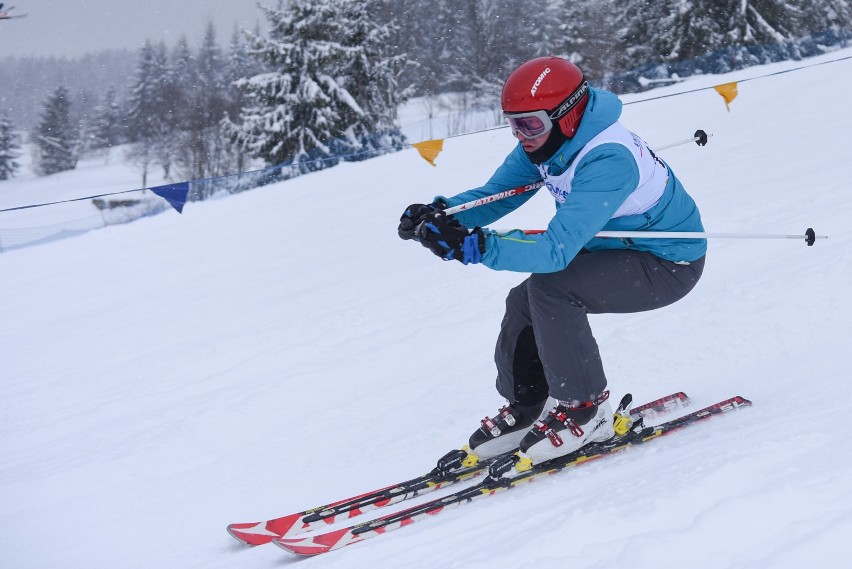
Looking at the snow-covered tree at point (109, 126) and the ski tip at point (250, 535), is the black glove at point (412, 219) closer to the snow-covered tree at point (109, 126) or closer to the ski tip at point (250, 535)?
the ski tip at point (250, 535)

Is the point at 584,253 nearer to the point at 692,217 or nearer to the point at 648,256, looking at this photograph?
the point at 648,256

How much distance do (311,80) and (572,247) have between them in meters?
24.7

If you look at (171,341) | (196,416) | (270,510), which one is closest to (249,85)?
(171,341)

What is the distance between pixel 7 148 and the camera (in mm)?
61000

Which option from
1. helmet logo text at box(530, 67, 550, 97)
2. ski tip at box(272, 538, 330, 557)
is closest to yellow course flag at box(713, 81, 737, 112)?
helmet logo text at box(530, 67, 550, 97)

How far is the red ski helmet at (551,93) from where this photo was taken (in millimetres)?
2990

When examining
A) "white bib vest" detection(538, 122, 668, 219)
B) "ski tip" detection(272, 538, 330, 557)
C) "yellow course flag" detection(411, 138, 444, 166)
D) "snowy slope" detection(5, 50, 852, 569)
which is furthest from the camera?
"yellow course flag" detection(411, 138, 444, 166)

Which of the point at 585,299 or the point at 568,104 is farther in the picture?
the point at 585,299

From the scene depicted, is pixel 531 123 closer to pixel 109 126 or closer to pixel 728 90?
pixel 728 90

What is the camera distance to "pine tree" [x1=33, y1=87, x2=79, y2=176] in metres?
62.7

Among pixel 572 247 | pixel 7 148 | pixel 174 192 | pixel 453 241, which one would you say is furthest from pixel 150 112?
pixel 572 247

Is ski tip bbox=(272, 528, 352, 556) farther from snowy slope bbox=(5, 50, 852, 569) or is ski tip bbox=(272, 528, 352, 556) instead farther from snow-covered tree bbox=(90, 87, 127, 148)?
snow-covered tree bbox=(90, 87, 127, 148)

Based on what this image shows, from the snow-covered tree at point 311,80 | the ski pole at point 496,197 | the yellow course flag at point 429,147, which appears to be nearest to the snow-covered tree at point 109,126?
the snow-covered tree at point 311,80

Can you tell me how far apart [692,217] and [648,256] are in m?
0.32
